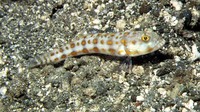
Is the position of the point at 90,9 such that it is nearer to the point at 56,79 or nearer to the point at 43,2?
the point at 43,2

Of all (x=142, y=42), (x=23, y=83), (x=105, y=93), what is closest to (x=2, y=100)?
(x=23, y=83)

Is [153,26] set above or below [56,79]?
above

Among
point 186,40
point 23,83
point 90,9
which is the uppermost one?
point 90,9

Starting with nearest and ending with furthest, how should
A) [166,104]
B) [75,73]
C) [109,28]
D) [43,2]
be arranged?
1. [166,104]
2. [75,73]
3. [109,28]
4. [43,2]

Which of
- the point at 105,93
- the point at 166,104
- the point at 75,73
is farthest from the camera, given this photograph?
the point at 75,73

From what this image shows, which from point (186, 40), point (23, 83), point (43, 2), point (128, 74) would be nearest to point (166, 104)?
point (128, 74)

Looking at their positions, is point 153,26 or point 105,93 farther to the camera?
point 153,26

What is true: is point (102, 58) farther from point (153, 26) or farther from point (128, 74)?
point (153, 26)
